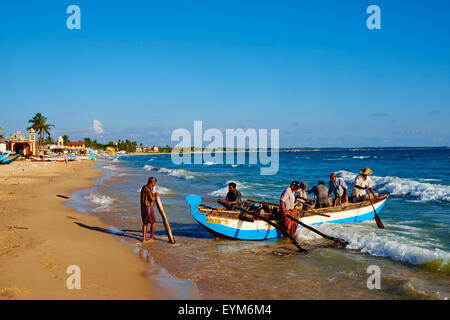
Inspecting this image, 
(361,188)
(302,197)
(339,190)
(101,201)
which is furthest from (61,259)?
(361,188)

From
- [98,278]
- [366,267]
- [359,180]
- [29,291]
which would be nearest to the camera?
[29,291]

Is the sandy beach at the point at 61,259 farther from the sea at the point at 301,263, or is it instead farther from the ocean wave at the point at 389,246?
the ocean wave at the point at 389,246

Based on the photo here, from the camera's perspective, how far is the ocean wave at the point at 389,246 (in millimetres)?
7953

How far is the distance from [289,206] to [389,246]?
2921 millimetres

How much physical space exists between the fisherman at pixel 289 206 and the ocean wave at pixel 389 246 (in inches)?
34.5

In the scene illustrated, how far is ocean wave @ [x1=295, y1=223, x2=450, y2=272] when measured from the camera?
7.95 metres

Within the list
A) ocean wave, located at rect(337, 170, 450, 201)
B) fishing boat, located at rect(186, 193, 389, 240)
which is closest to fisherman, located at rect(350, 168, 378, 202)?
fishing boat, located at rect(186, 193, 389, 240)

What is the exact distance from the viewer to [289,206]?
32.4ft

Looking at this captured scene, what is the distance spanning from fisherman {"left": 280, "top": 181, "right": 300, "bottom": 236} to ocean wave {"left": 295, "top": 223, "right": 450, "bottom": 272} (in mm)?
877

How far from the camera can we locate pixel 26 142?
5747 cm

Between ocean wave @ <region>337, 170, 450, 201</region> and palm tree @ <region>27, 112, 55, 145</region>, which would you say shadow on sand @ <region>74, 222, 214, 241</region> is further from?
palm tree @ <region>27, 112, 55, 145</region>
